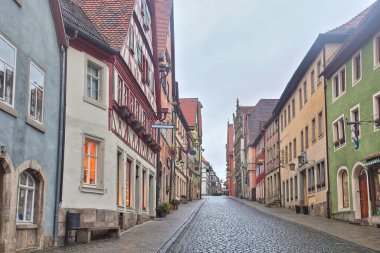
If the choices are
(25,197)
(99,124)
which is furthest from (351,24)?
(25,197)

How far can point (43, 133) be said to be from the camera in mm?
15484

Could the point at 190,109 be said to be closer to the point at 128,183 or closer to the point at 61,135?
the point at 128,183

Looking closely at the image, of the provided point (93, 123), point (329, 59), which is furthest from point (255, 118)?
point (93, 123)

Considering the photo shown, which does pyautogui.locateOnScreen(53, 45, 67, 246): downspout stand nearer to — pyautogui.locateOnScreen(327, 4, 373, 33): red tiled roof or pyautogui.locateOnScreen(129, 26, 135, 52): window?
pyautogui.locateOnScreen(129, 26, 135, 52): window

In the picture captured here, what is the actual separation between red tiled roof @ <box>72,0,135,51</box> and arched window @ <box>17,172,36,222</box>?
7.45 meters

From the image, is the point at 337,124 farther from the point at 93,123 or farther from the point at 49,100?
the point at 49,100

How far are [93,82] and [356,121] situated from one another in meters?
10.6

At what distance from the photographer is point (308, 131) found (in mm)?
36250

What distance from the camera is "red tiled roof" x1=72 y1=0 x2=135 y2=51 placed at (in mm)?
21759

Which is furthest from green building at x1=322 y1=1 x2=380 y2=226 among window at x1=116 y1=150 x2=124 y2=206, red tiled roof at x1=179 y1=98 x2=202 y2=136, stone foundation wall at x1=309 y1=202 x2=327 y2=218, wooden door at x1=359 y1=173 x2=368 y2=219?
red tiled roof at x1=179 y1=98 x2=202 y2=136

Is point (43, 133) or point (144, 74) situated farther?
point (144, 74)

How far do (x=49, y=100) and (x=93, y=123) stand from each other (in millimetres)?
2963

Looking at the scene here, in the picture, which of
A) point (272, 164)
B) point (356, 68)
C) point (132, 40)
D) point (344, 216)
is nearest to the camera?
point (132, 40)

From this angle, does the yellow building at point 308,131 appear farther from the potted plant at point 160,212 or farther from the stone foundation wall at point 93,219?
A: the stone foundation wall at point 93,219
